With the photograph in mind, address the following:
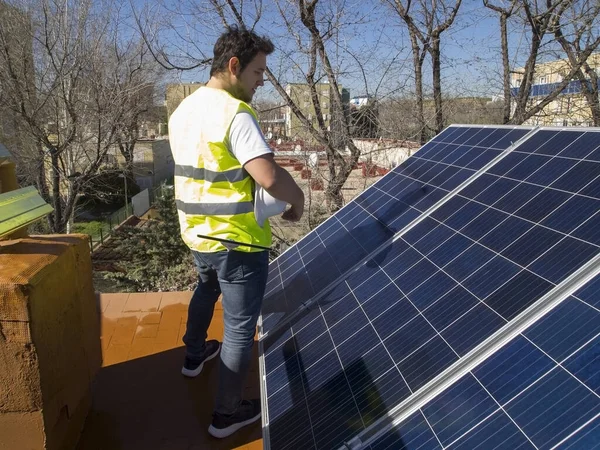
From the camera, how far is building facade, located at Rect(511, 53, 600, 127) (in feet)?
35.5

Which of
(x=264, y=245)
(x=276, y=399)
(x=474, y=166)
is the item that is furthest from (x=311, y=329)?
(x=474, y=166)

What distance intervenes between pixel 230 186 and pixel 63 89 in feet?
45.8

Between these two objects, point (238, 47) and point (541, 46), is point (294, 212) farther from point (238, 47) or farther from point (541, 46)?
point (541, 46)

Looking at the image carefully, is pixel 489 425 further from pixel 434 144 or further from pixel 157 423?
pixel 434 144

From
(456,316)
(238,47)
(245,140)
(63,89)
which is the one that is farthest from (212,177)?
(63,89)

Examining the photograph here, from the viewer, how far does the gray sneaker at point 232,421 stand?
290 cm

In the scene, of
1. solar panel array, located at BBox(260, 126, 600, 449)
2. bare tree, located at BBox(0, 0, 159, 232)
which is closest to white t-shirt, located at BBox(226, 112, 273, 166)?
solar panel array, located at BBox(260, 126, 600, 449)

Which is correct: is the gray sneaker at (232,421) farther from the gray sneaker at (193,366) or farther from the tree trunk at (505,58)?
the tree trunk at (505,58)

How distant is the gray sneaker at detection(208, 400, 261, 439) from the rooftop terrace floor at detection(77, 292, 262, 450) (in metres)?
0.04

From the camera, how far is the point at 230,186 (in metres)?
2.61

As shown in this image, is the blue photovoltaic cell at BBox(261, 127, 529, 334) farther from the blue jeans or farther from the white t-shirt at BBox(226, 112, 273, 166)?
the white t-shirt at BBox(226, 112, 273, 166)

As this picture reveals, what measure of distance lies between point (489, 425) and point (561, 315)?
538mm

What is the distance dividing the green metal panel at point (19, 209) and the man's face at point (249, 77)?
1172 mm

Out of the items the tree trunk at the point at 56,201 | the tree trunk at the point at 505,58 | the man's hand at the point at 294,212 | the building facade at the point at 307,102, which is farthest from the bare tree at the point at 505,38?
the tree trunk at the point at 56,201
